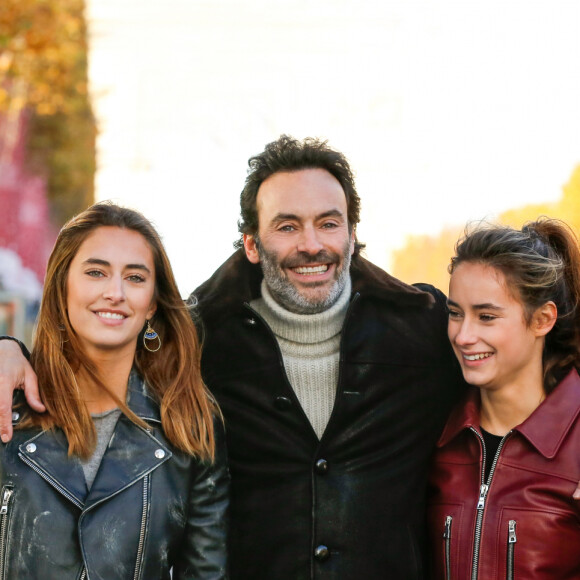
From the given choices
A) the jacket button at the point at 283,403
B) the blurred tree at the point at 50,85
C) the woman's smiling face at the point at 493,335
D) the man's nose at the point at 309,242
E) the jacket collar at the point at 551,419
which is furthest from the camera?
the blurred tree at the point at 50,85

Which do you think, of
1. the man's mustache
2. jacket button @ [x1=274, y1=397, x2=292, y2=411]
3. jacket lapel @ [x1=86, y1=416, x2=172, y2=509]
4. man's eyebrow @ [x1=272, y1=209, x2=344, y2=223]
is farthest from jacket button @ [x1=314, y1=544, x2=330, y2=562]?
man's eyebrow @ [x1=272, y1=209, x2=344, y2=223]

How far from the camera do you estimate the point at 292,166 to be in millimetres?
4492

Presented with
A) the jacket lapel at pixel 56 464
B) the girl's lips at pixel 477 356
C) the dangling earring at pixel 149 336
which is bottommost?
the jacket lapel at pixel 56 464

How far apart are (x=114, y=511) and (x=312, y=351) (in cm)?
116

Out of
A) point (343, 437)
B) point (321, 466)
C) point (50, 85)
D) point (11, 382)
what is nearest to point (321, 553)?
point (321, 466)

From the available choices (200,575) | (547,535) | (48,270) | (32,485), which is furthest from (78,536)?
(547,535)

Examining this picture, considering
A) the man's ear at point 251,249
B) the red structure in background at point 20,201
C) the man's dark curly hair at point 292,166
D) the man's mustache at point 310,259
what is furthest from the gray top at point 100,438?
the red structure in background at point 20,201

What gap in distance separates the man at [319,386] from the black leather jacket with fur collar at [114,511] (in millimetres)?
386

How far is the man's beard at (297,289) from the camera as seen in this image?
4211 mm

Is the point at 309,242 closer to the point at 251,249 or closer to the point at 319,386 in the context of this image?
the point at 251,249

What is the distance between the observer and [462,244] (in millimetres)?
3988

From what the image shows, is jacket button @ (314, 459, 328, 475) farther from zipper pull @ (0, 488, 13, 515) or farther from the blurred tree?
the blurred tree

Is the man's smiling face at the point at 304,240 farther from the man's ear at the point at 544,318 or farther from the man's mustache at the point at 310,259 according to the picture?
the man's ear at the point at 544,318

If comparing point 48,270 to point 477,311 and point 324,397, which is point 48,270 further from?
point 477,311
